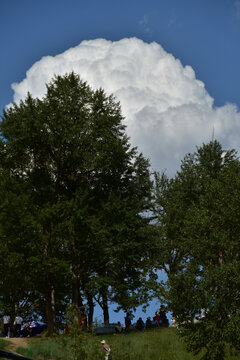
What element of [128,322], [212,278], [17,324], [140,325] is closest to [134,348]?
[212,278]

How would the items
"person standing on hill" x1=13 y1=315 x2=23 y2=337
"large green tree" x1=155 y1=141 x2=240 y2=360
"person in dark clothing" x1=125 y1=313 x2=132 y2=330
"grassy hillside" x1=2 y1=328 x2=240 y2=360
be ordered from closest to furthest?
"large green tree" x1=155 y1=141 x2=240 y2=360 < "grassy hillside" x1=2 y1=328 x2=240 y2=360 < "person standing on hill" x1=13 y1=315 x2=23 y2=337 < "person in dark clothing" x1=125 y1=313 x2=132 y2=330

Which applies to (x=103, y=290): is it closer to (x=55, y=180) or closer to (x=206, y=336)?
(x=55, y=180)

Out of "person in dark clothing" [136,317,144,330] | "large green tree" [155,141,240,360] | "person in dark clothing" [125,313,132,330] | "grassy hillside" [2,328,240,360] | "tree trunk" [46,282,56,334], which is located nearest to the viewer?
"large green tree" [155,141,240,360]

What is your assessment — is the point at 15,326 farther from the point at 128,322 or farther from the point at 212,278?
the point at 212,278

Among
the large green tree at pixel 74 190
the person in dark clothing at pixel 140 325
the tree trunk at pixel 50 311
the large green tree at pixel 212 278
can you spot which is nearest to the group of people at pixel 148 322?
the person in dark clothing at pixel 140 325

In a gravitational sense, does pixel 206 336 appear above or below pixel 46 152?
below

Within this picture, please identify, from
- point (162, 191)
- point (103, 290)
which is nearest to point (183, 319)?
point (103, 290)

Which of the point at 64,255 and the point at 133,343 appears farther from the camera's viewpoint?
the point at 64,255

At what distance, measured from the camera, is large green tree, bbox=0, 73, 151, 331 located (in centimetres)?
3247

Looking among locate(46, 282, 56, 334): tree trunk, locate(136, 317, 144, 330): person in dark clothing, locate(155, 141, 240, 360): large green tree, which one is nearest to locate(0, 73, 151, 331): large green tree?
locate(46, 282, 56, 334): tree trunk

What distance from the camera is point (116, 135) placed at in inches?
1459

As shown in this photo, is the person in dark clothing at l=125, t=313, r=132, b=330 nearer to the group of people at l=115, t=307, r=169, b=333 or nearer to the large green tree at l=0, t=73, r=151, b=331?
the group of people at l=115, t=307, r=169, b=333

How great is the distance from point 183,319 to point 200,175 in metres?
25.6

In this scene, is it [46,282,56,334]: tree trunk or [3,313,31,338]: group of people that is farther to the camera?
[46,282,56,334]: tree trunk
